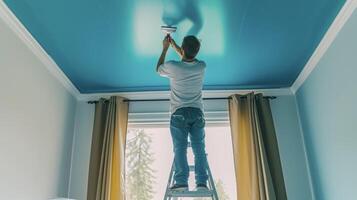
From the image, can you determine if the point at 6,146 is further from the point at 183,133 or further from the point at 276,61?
the point at 276,61

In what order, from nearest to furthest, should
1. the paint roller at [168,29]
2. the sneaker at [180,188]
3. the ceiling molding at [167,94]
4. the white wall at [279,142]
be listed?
1. the sneaker at [180,188]
2. the paint roller at [168,29]
3. the white wall at [279,142]
4. the ceiling molding at [167,94]

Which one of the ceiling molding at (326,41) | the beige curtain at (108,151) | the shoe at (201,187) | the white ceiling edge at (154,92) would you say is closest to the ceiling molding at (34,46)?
the white ceiling edge at (154,92)

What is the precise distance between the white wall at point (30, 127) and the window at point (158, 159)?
2.21 ft

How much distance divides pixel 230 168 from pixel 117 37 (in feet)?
5.76

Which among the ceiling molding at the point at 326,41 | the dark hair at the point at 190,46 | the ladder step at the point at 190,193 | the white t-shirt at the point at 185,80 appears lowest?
the ladder step at the point at 190,193

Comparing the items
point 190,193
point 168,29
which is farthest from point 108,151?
point 168,29

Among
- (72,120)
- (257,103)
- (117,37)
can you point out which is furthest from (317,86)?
(72,120)

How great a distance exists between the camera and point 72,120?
12.0ft

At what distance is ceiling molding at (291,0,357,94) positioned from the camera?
2.42 meters

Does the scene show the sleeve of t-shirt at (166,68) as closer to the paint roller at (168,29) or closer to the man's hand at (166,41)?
the man's hand at (166,41)

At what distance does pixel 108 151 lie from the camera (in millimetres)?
3357

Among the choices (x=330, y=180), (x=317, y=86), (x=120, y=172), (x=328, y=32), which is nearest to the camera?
(x=328, y=32)

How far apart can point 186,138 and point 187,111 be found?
198 millimetres

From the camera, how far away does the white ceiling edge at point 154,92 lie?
2.45 m
